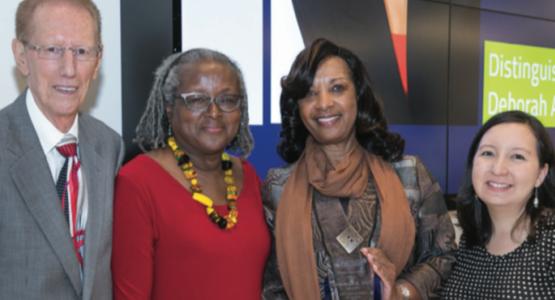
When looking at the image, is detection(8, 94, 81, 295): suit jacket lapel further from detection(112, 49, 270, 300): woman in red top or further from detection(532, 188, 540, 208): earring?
detection(532, 188, 540, 208): earring

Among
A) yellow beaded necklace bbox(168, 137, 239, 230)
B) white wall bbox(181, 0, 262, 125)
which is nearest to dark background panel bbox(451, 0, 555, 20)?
white wall bbox(181, 0, 262, 125)

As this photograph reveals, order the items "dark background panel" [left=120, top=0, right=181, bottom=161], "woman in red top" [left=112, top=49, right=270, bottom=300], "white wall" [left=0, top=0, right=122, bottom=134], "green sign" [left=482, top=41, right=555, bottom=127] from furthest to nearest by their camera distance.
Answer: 1. "green sign" [left=482, top=41, right=555, bottom=127]
2. "white wall" [left=0, top=0, right=122, bottom=134]
3. "dark background panel" [left=120, top=0, right=181, bottom=161]
4. "woman in red top" [left=112, top=49, right=270, bottom=300]

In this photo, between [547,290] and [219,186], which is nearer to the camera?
[547,290]

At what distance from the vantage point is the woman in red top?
1.79 metres

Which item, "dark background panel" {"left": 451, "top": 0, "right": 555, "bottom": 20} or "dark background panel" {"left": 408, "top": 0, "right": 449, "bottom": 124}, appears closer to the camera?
"dark background panel" {"left": 408, "top": 0, "right": 449, "bottom": 124}

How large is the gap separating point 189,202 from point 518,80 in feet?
12.6

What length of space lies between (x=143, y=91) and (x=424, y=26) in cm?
226

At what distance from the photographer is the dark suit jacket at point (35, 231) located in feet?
4.86

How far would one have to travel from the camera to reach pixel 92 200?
1.70m

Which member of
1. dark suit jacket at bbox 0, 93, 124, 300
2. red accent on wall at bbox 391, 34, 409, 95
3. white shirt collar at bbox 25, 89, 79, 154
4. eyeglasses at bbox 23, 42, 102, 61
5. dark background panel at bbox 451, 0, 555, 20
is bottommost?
dark suit jacket at bbox 0, 93, 124, 300

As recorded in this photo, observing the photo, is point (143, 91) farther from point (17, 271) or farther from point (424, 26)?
point (424, 26)

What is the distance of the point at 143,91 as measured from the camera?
3133mm

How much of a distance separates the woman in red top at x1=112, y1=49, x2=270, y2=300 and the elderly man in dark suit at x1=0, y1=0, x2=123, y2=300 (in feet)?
0.28

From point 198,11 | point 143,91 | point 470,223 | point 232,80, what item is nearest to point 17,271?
point 232,80
